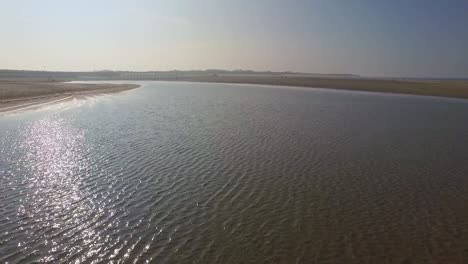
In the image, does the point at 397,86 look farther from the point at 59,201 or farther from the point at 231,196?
the point at 59,201

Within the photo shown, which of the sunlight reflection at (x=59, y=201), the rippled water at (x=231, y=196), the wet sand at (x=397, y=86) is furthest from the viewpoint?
the wet sand at (x=397, y=86)

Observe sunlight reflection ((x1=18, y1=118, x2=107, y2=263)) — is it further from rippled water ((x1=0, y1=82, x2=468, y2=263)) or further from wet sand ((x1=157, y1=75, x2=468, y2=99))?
wet sand ((x1=157, y1=75, x2=468, y2=99))

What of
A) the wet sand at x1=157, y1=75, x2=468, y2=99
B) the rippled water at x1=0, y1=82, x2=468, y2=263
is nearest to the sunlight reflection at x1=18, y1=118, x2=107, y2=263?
the rippled water at x1=0, y1=82, x2=468, y2=263

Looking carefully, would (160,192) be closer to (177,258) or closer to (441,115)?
(177,258)

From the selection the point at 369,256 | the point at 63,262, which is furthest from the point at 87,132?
the point at 369,256

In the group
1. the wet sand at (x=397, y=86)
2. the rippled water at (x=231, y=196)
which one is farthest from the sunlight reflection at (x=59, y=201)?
the wet sand at (x=397, y=86)

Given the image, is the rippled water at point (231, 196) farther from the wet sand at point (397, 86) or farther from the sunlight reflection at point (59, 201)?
the wet sand at point (397, 86)

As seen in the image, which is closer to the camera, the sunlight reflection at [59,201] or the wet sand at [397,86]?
the sunlight reflection at [59,201]

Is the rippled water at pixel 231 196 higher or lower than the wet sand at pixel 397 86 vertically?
lower

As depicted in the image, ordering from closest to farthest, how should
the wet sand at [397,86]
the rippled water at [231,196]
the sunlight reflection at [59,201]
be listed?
the rippled water at [231,196] < the sunlight reflection at [59,201] < the wet sand at [397,86]
